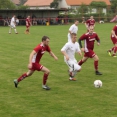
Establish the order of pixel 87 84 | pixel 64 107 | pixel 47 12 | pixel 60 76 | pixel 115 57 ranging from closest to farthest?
1. pixel 64 107
2. pixel 87 84
3. pixel 60 76
4. pixel 115 57
5. pixel 47 12

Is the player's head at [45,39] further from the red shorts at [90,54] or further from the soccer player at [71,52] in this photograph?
the red shorts at [90,54]

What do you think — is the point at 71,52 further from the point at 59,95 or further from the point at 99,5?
the point at 99,5

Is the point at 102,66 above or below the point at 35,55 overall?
below

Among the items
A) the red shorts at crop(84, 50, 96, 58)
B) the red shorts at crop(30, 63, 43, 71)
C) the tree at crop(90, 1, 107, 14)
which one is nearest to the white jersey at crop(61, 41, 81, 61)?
the red shorts at crop(84, 50, 96, 58)

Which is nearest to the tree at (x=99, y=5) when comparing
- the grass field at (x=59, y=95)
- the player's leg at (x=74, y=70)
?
the grass field at (x=59, y=95)

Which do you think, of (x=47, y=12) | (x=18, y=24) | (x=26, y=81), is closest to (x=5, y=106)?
(x=26, y=81)

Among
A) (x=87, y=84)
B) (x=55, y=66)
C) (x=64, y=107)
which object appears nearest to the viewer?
(x=64, y=107)

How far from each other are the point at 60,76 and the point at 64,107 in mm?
3979

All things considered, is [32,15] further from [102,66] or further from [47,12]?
[102,66]

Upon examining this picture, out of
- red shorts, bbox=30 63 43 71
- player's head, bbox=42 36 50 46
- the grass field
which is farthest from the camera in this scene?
red shorts, bbox=30 63 43 71

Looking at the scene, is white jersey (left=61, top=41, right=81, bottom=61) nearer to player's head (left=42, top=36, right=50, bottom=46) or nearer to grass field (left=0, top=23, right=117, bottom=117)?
grass field (left=0, top=23, right=117, bottom=117)

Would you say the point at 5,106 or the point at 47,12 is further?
the point at 47,12

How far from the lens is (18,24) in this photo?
179 feet

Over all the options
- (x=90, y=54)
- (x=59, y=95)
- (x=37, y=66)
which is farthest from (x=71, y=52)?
(x=59, y=95)
